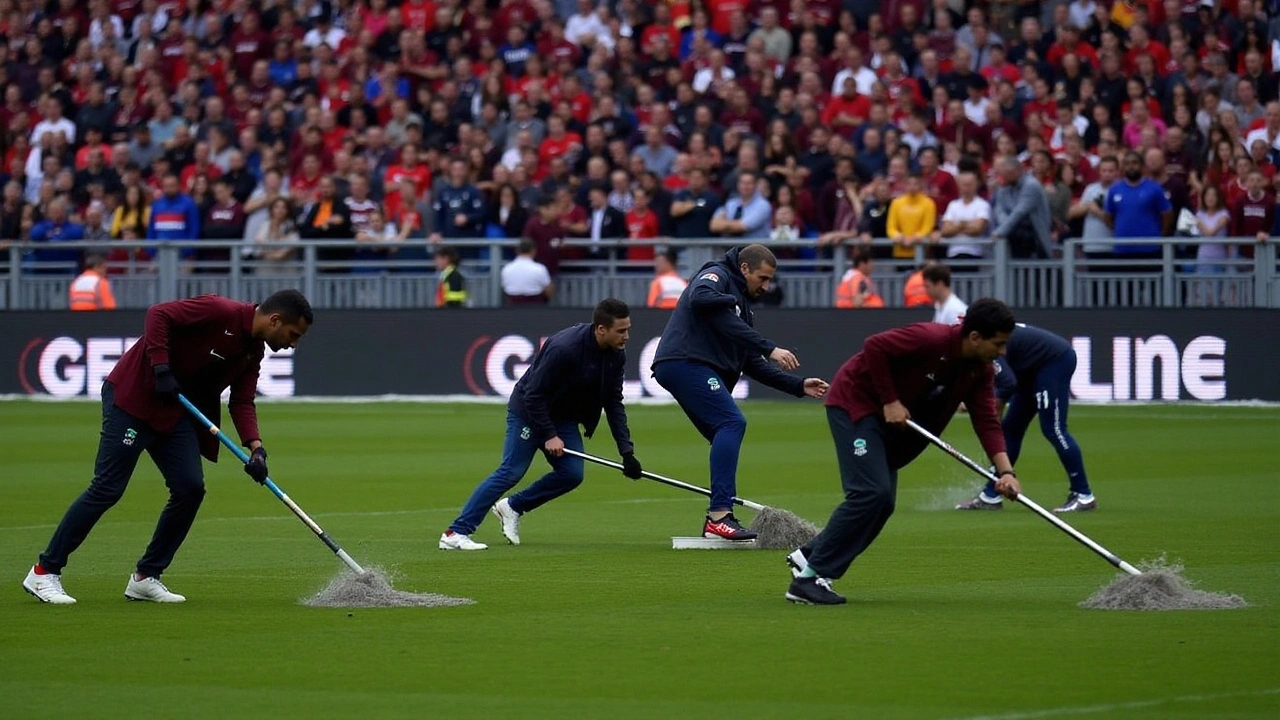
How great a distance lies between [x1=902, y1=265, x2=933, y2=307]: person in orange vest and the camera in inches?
1045

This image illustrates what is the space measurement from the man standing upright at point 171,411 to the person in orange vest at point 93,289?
19.1 metres

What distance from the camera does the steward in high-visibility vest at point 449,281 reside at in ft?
93.0

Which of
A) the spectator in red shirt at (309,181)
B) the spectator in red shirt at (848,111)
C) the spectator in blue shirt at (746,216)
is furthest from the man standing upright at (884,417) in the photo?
A: the spectator in red shirt at (309,181)

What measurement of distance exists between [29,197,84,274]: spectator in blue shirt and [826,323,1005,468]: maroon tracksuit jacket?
22.0 m

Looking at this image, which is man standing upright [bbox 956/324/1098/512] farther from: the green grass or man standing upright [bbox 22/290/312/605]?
man standing upright [bbox 22/290/312/605]

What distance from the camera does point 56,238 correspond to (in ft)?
103

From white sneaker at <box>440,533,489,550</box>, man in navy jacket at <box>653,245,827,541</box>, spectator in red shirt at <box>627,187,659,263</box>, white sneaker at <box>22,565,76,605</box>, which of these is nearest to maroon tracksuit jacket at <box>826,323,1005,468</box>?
man in navy jacket at <box>653,245,827,541</box>

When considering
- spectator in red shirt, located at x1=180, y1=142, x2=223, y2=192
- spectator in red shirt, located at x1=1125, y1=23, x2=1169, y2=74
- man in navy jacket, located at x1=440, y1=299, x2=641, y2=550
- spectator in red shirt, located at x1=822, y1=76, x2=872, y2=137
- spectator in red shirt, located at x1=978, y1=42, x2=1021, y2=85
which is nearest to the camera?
man in navy jacket, located at x1=440, y1=299, x2=641, y2=550

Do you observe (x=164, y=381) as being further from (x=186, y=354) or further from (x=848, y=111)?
(x=848, y=111)

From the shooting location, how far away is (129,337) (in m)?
29.4

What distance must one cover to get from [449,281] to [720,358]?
47.8 ft

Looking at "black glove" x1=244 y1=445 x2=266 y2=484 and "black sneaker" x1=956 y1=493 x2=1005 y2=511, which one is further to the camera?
"black sneaker" x1=956 y1=493 x2=1005 y2=511

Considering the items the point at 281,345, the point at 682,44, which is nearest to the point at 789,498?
the point at 281,345

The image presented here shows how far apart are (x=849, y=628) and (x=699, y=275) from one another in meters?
4.65
